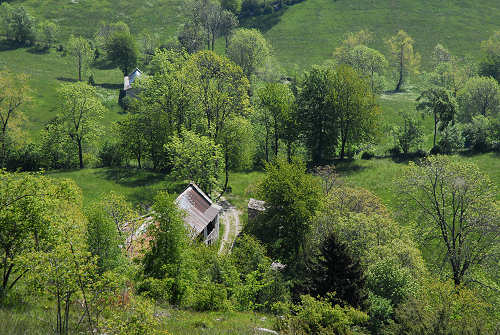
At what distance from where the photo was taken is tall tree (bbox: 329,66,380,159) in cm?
6712

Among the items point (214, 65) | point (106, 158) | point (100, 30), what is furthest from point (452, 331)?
point (100, 30)

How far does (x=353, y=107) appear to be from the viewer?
67.2m

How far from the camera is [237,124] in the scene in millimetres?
58719

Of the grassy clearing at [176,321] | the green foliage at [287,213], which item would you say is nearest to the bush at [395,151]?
the green foliage at [287,213]

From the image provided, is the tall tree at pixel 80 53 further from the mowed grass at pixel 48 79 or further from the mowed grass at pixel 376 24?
the mowed grass at pixel 376 24

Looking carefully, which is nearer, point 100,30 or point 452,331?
point 452,331

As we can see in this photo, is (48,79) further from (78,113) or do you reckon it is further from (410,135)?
(410,135)

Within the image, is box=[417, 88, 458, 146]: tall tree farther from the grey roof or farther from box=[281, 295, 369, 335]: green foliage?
box=[281, 295, 369, 335]: green foliage

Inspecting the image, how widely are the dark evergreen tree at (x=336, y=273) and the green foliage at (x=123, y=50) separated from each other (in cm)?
9858

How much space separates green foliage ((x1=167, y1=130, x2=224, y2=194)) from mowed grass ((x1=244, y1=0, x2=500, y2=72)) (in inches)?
3006

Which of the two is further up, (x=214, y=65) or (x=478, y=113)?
(x=214, y=65)

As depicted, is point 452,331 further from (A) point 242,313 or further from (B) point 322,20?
(B) point 322,20

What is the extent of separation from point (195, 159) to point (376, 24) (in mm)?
112131

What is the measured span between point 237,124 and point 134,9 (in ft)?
376
